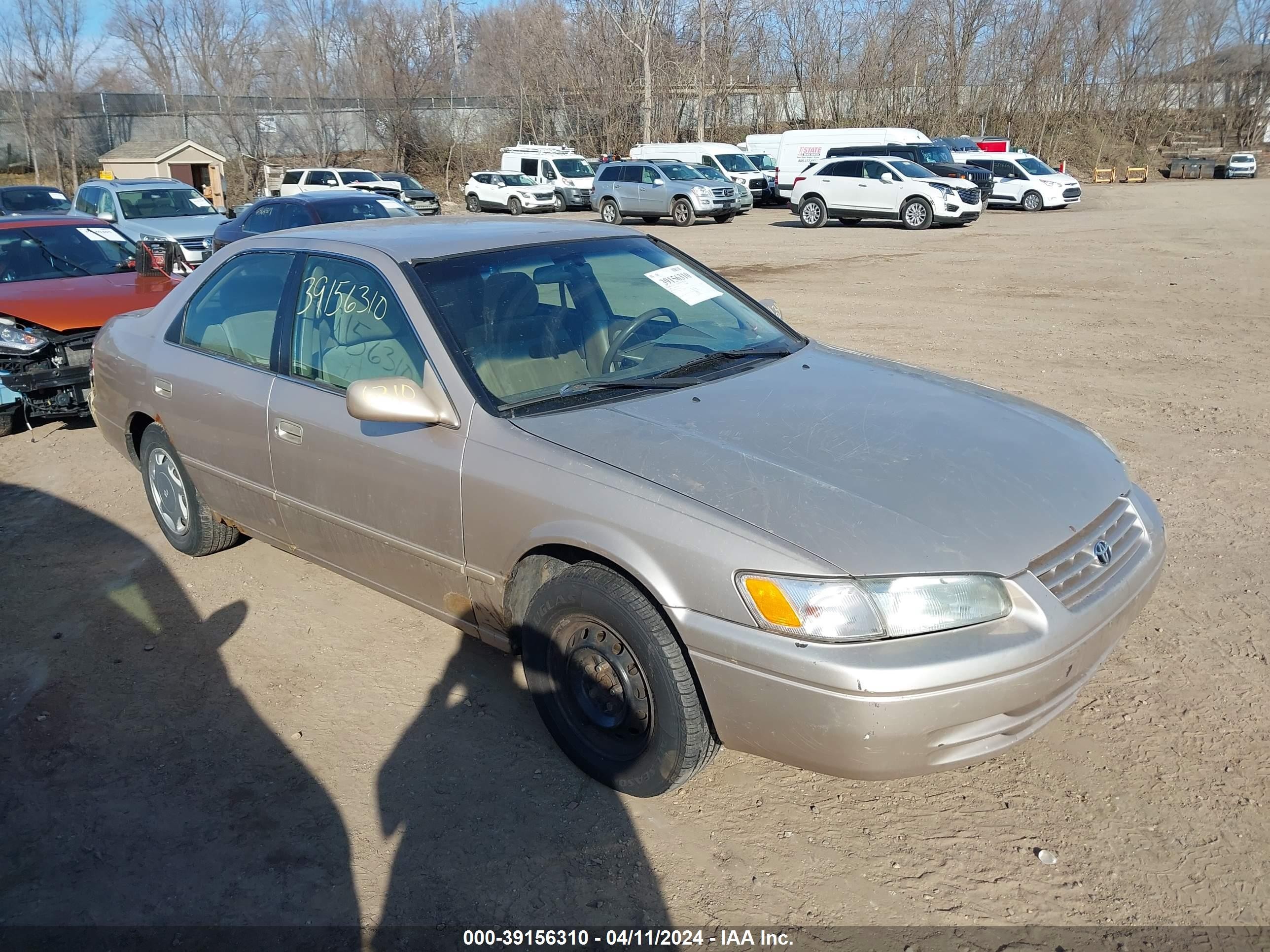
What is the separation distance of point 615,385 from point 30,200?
22977 mm

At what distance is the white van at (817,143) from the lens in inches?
1276

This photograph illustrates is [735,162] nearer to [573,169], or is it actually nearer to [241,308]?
[573,169]

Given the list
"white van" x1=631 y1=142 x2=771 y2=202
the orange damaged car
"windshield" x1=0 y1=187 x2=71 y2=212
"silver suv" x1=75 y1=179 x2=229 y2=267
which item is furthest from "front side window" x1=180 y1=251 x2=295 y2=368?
"white van" x1=631 y1=142 x2=771 y2=202

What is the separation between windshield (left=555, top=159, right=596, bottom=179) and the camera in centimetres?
3472

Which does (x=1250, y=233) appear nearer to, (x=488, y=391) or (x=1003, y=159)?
(x=1003, y=159)

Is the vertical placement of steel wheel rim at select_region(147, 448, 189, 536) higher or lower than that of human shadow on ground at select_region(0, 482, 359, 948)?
higher

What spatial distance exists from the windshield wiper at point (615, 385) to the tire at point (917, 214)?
900 inches

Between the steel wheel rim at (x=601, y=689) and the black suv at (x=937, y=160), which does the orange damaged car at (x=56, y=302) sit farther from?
the black suv at (x=937, y=160)

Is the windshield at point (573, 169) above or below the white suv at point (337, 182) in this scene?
above

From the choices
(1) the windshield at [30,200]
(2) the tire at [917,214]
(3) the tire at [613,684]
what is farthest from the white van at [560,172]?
(3) the tire at [613,684]

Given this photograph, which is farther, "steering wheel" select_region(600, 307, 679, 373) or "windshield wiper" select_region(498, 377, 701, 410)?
"steering wheel" select_region(600, 307, 679, 373)

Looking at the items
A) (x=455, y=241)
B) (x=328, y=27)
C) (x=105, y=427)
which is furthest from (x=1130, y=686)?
Result: (x=328, y=27)

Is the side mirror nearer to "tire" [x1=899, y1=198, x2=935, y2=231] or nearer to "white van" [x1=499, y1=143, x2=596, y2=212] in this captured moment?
"tire" [x1=899, y1=198, x2=935, y2=231]

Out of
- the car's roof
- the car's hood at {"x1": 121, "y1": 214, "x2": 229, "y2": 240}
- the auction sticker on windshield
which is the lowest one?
the car's hood at {"x1": 121, "y1": 214, "x2": 229, "y2": 240}
